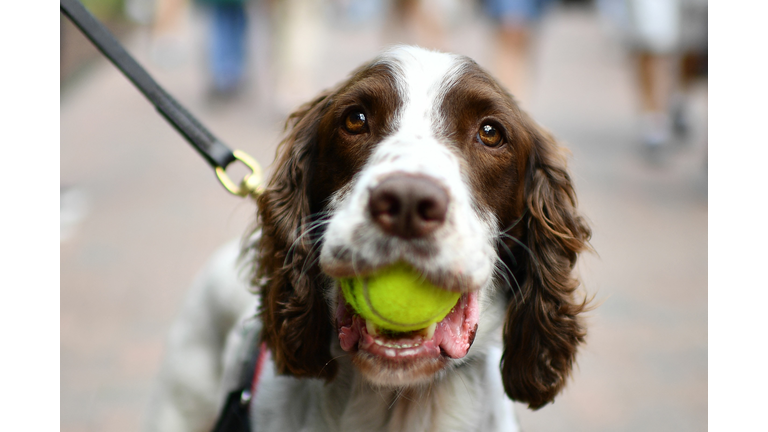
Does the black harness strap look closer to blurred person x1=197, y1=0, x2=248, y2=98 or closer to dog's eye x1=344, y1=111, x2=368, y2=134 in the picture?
dog's eye x1=344, y1=111, x2=368, y2=134

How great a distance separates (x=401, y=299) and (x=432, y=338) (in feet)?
0.66

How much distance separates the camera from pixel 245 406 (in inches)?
89.2

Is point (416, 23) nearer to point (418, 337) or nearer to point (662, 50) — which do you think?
point (662, 50)

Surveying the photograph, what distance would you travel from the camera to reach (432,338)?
6.14 ft

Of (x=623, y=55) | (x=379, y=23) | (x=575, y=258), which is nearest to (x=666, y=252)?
(x=575, y=258)

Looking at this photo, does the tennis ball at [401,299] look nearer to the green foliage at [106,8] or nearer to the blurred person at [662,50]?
the green foliage at [106,8]

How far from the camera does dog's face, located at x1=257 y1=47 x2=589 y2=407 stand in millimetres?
1782

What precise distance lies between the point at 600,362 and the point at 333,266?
9.24ft

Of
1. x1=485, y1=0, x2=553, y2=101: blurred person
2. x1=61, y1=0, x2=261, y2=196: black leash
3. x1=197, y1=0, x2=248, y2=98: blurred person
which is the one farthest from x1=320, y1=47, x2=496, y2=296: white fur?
x1=197, y1=0, x2=248, y2=98: blurred person

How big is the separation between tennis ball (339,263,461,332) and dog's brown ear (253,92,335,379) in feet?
1.06

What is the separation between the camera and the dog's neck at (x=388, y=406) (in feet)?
6.96

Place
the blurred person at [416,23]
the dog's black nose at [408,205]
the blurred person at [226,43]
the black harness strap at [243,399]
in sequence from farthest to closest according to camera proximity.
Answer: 1. the blurred person at [416,23]
2. the blurred person at [226,43]
3. the black harness strap at [243,399]
4. the dog's black nose at [408,205]

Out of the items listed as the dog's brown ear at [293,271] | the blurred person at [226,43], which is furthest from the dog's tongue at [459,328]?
the blurred person at [226,43]

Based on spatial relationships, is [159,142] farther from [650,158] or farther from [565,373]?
[565,373]
